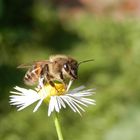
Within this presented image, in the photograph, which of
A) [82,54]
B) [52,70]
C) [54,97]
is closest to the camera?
[54,97]

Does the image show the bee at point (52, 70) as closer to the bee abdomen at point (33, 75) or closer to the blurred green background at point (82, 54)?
the bee abdomen at point (33, 75)

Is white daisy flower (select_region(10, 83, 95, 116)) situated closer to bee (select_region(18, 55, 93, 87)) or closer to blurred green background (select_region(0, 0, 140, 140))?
bee (select_region(18, 55, 93, 87))

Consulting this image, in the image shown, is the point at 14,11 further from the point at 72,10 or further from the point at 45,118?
the point at 45,118

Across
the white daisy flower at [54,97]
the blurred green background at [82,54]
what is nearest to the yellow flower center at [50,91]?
the white daisy flower at [54,97]

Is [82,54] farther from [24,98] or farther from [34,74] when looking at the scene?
[24,98]

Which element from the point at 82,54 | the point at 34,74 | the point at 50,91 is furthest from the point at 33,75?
the point at 82,54

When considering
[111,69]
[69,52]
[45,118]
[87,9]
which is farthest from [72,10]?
[45,118]
